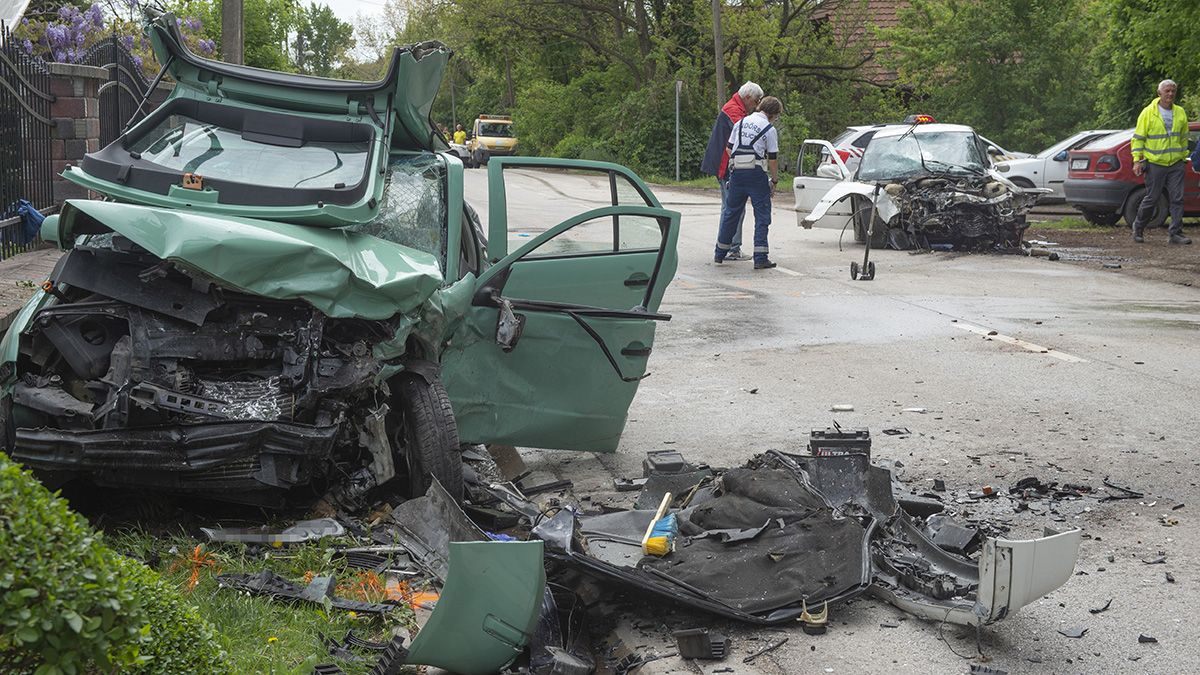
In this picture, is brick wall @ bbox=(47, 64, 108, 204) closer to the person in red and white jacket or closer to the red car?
the person in red and white jacket

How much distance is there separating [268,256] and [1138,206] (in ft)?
56.7

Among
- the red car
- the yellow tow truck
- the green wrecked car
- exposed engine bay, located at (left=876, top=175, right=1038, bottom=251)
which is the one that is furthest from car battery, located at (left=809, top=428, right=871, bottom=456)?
the yellow tow truck

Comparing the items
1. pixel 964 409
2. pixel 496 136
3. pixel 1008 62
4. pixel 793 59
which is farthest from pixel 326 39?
pixel 964 409

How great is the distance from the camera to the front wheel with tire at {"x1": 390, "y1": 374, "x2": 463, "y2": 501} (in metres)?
5.72

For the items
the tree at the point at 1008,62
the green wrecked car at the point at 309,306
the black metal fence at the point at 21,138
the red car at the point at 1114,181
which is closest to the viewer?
the green wrecked car at the point at 309,306

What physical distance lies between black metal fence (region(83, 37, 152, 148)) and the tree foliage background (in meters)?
1.09

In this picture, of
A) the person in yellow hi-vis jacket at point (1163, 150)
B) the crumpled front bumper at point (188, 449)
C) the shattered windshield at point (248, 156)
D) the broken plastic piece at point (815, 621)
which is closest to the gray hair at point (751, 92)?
the person in yellow hi-vis jacket at point (1163, 150)

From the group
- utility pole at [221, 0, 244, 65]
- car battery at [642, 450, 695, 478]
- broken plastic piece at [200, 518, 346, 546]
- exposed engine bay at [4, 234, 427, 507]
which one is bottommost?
broken plastic piece at [200, 518, 346, 546]

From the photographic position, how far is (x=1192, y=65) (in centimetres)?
2008

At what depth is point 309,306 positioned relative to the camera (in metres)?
5.36

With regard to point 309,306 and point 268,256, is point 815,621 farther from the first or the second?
point 268,256

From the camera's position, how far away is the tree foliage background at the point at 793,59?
2548cm

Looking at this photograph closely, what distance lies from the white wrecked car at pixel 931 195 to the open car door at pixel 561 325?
10020 millimetres

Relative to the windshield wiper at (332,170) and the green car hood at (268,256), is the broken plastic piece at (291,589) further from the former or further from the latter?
the windshield wiper at (332,170)
